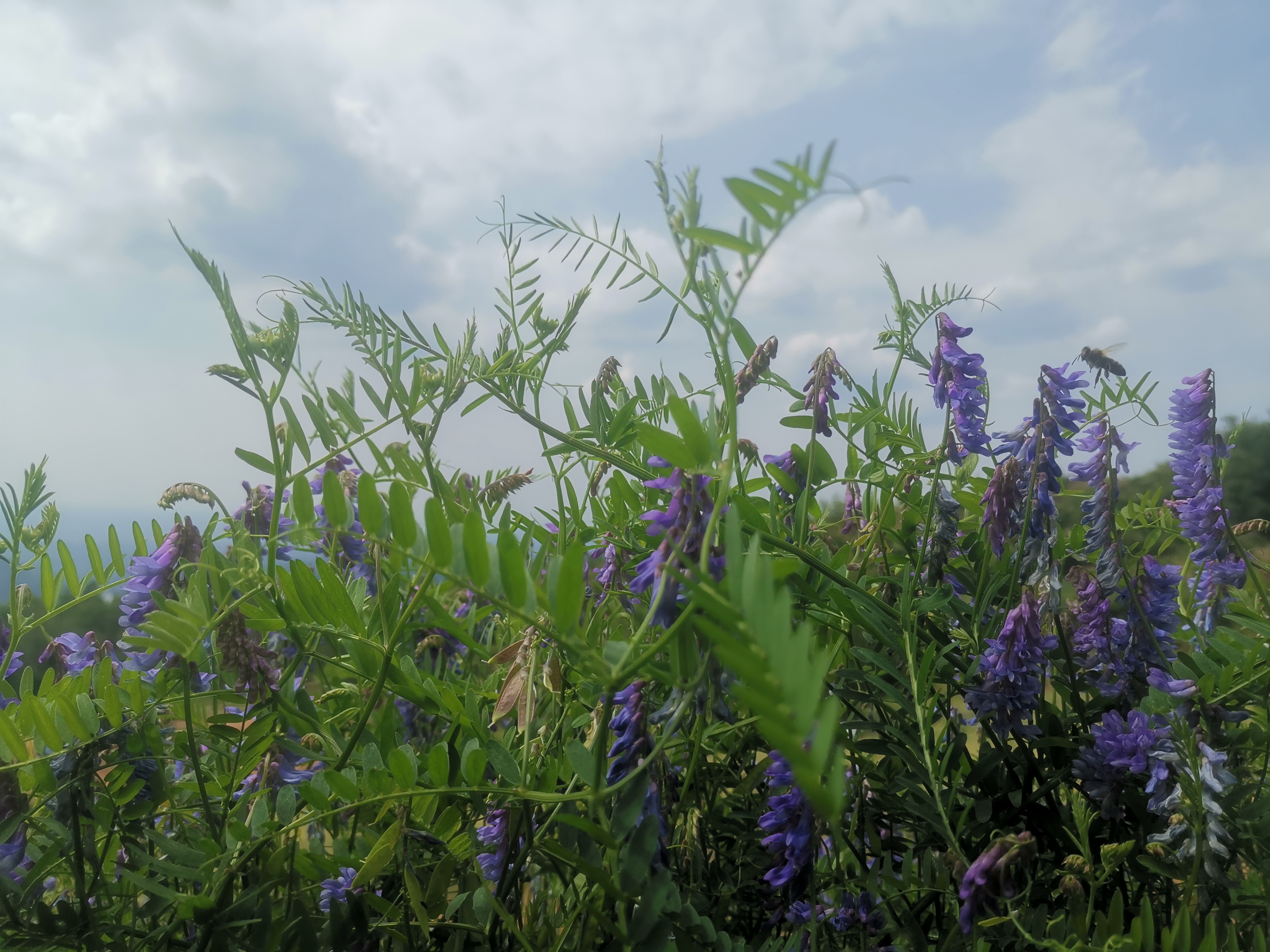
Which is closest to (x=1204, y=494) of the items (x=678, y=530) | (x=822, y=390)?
(x=822, y=390)

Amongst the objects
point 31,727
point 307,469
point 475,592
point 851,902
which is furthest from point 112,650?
point 851,902

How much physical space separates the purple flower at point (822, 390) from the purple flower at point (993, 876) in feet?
1.21

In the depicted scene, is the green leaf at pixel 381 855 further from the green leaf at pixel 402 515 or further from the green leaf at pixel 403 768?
the green leaf at pixel 402 515

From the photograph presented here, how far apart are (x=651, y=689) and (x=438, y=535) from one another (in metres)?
0.19

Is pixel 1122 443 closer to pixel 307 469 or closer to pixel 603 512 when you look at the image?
pixel 603 512

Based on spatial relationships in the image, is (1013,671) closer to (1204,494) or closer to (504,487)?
(1204,494)

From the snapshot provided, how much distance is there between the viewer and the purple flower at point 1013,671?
65cm

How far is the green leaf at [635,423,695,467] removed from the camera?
15.0 inches

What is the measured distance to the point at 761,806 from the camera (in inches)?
28.0

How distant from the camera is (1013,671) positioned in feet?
2.13

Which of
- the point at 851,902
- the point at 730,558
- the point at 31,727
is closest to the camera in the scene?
the point at 730,558

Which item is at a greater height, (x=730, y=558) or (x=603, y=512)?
(x=603, y=512)

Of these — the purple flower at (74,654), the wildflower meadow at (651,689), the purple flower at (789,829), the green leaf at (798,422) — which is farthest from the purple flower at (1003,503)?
the purple flower at (74,654)

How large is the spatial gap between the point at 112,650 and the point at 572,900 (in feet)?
1.71
